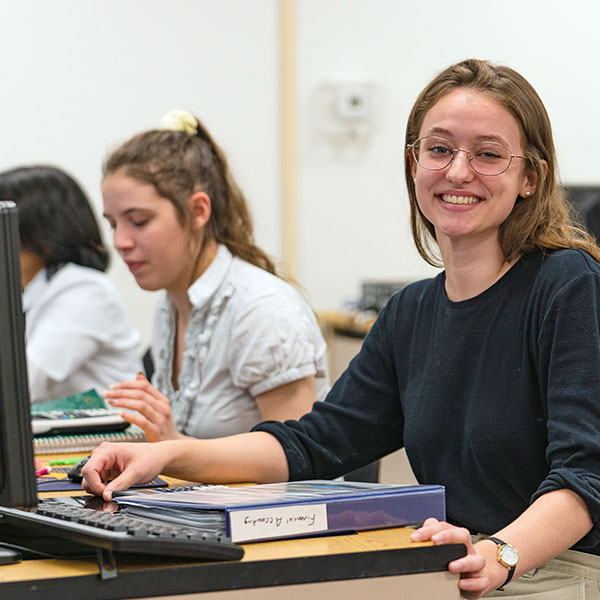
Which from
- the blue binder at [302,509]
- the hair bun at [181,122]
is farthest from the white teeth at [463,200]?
the hair bun at [181,122]

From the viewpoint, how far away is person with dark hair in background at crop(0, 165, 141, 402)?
2.59 m

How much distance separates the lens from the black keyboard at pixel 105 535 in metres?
0.89

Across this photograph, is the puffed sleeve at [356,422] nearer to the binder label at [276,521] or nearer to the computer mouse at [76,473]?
the computer mouse at [76,473]

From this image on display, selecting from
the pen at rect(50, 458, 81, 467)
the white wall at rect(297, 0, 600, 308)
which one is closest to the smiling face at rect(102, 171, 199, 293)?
the pen at rect(50, 458, 81, 467)

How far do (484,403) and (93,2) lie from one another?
10.5ft

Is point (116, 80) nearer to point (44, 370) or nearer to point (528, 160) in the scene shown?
point (44, 370)

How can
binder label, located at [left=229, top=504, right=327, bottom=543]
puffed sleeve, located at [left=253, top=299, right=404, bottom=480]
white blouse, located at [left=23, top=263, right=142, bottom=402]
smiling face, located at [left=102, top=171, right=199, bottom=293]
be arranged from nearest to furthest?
binder label, located at [left=229, top=504, right=327, bottom=543] < puffed sleeve, located at [left=253, top=299, right=404, bottom=480] < smiling face, located at [left=102, top=171, right=199, bottom=293] < white blouse, located at [left=23, top=263, right=142, bottom=402]

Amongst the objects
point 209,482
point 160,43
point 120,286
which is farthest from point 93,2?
point 209,482

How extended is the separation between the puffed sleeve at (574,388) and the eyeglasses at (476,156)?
0.19m

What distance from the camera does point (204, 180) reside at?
6.84 feet

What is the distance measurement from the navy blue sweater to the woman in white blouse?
0.33 m

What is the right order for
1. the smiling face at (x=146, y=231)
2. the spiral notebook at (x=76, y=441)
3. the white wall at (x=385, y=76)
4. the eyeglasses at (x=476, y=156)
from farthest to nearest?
the white wall at (x=385, y=76)
the smiling face at (x=146, y=231)
the spiral notebook at (x=76, y=441)
the eyeglasses at (x=476, y=156)

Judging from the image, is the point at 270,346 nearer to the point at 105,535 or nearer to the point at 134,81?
the point at 105,535

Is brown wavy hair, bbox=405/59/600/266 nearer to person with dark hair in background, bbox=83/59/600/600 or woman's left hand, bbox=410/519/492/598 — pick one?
person with dark hair in background, bbox=83/59/600/600
